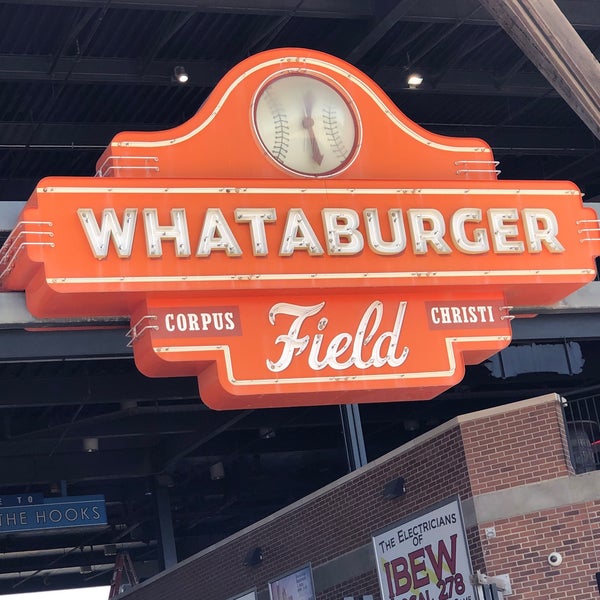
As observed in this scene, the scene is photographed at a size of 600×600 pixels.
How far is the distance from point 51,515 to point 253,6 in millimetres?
13335

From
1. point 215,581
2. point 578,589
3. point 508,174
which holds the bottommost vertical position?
point 578,589

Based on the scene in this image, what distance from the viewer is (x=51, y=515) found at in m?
24.1

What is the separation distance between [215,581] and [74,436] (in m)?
5.21

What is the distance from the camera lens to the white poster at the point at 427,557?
15.9 m

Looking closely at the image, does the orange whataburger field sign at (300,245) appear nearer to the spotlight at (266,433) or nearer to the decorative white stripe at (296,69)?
the decorative white stripe at (296,69)

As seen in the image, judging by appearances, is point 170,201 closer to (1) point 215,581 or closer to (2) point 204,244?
(2) point 204,244

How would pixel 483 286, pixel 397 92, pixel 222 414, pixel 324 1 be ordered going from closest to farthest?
pixel 483 286, pixel 324 1, pixel 397 92, pixel 222 414

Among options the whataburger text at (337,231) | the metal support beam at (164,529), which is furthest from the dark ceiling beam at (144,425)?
the whataburger text at (337,231)

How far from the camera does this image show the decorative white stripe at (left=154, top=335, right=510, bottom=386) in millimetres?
9727

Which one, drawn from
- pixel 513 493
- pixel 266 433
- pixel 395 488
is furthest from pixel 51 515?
pixel 513 493

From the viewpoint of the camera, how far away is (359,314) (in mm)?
10586

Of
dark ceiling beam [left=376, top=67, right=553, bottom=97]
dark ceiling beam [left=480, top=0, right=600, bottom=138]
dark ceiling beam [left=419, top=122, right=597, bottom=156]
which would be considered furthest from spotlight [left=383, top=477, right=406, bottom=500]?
dark ceiling beam [left=480, top=0, right=600, bottom=138]

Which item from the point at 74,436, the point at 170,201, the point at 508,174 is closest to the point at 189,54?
the point at 170,201

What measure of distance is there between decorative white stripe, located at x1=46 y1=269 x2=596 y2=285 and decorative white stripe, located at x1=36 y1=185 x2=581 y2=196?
29.3 inches
